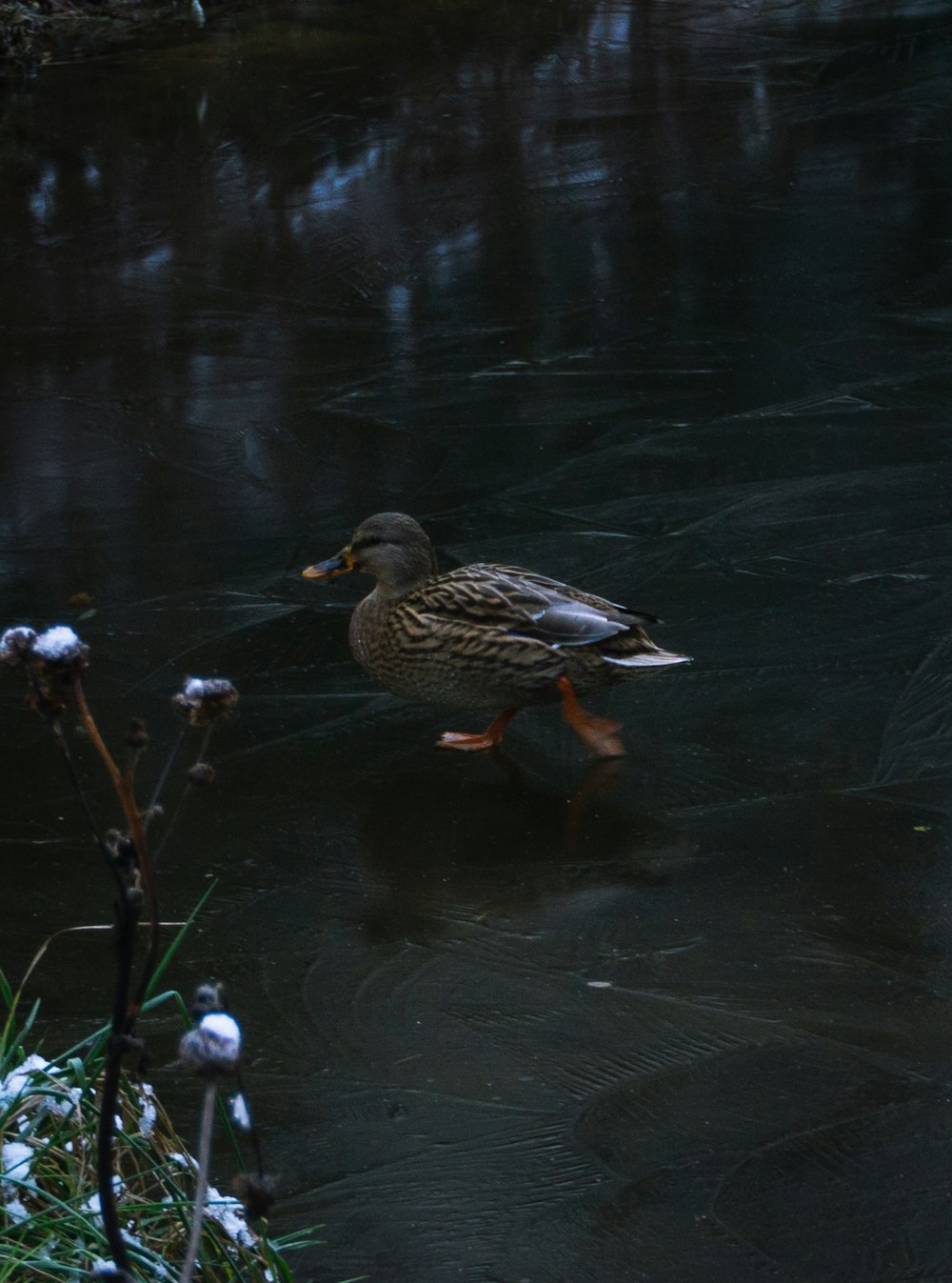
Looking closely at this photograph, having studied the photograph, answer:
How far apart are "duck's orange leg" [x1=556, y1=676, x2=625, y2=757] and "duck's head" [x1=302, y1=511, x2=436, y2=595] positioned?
2.07 feet

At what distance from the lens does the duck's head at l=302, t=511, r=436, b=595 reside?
526 cm

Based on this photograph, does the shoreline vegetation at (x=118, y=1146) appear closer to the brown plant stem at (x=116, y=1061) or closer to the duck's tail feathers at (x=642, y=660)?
the brown plant stem at (x=116, y=1061)

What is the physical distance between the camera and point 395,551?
527cm

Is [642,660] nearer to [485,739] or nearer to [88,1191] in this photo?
[485,739]

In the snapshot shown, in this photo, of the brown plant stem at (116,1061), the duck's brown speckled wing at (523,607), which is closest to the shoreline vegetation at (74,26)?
the duck's brown speckled wing at (523,607)

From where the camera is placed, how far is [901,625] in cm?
568

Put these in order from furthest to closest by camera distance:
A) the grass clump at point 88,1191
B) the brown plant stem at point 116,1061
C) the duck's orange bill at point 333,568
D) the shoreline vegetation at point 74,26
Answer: the shoreline vegetation at point 74,26 → the duck's orange bill at point 333,568 → the grass clump at point 88,1191 → the brown plant stem at point 116,1061

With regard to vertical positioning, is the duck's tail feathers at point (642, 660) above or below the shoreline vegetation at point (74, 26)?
below

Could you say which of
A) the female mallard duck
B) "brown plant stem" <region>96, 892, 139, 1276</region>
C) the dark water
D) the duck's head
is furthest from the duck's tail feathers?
"brown plant stem" <region>96, 892, 139, 1276</region>

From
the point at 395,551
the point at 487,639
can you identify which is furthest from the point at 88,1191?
the point at 395,551

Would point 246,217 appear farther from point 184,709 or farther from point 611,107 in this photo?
point 184,709

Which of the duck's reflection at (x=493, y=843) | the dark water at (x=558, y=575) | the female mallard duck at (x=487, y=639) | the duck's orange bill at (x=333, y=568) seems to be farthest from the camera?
the duck's orange bill at (x=333, y=568)

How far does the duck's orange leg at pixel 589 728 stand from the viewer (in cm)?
498

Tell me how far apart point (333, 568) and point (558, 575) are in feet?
3.37
